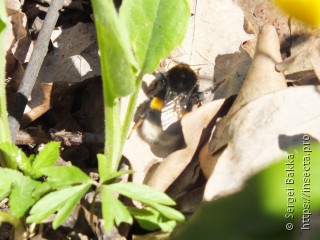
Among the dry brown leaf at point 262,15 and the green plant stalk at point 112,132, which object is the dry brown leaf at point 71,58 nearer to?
the green plant stalk at point 112,132

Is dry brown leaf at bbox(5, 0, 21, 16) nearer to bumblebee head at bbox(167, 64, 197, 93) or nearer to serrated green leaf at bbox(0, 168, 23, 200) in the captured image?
bumblebee head at bbox(167, 64, 197, 93)

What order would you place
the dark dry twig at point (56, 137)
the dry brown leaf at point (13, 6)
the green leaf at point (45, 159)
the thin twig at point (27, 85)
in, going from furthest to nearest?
1. the dry brown leaf at point (13, 6)
2. the dark dry twig at point (56, 137)
3. the thin twig at point (27, 85)
4. the green leaf at point (45, 159)

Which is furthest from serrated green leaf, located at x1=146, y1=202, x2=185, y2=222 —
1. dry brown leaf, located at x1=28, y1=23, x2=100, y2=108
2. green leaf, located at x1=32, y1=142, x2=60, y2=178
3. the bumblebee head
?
dry brown leaf, located at x1=28, y1=23, x2=100, y2=108

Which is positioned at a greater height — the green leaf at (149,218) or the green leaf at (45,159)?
the green leaf at (45,159)

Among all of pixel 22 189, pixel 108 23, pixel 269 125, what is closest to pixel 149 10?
pixel 108 23

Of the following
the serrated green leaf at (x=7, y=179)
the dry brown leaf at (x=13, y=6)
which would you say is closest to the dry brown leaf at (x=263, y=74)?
the serrated green leaf at (x=7, y=179)
